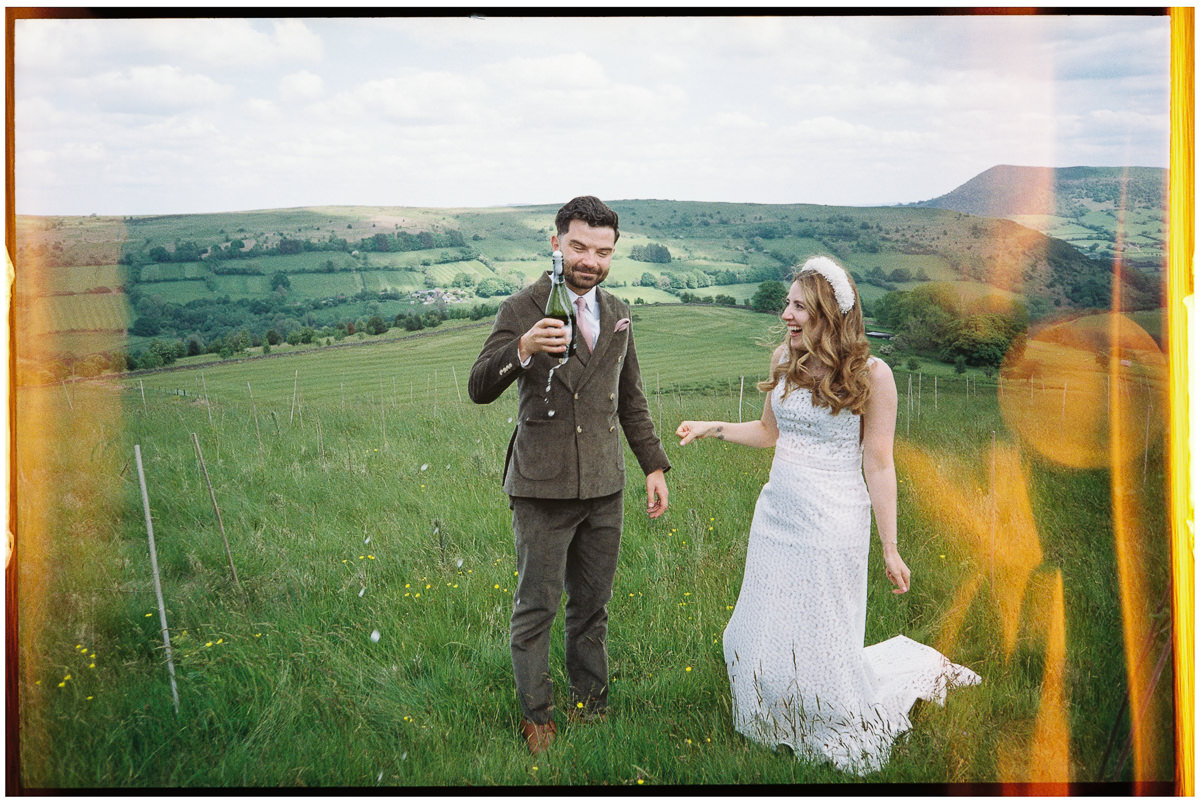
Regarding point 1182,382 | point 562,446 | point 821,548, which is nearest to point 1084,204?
point 1182,382

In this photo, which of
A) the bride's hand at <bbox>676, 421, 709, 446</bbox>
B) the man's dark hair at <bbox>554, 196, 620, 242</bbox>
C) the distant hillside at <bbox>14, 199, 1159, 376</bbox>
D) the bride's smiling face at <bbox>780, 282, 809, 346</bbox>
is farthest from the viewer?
the distant hillside at <bbox>14, 199, 1159, 376</bbox>

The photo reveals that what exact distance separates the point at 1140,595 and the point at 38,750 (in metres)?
4.56

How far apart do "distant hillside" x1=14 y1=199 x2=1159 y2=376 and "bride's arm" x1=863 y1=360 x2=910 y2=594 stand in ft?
4.77

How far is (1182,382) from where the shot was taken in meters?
2.85

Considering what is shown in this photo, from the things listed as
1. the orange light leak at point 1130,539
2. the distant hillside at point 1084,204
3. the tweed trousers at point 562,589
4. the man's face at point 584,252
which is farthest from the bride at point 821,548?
the distant hillside at point 1084,204

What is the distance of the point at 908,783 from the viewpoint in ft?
8.65

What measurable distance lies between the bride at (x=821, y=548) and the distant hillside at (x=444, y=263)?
1222 mm

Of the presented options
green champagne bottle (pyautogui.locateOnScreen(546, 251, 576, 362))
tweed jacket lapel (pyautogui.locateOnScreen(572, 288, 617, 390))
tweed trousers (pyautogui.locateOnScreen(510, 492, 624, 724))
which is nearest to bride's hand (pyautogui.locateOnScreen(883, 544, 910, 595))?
tweed trousers (pyautogui.locateOnScreen(510, 492, 624, 724))

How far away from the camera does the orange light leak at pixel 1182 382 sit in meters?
2.83

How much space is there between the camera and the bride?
2490mm

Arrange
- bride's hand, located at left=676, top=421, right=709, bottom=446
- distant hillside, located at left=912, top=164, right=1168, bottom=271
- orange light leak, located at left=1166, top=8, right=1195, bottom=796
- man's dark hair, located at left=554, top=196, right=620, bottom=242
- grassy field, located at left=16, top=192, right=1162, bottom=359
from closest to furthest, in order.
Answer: man's dark hair, located at left=554, top=196, right=620, bottom=242
bride's hand, located at left=676, top=421, right=709, bottom=446
orange light leak, located at left=1166, top=8, right=1195, bottom=796
distant hillside, located at left=912, top=164, right=1168, bottom=271
grassy field, located at left=16, top=192, right=1162, bottom=359

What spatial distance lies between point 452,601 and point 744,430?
5.16ft

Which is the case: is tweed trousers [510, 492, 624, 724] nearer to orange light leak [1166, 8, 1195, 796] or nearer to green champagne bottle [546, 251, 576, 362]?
green champagne bottle [546, 251, 576, 362]

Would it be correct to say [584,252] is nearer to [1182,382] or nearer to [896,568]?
[896,568]
